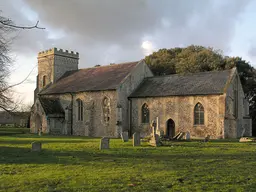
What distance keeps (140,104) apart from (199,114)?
6.99 metres

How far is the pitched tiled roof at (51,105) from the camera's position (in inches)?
1475

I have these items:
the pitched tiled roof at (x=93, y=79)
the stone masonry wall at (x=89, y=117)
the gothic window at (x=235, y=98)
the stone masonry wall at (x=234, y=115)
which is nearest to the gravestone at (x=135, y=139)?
the stone masonry wall at (x=234, y=115)

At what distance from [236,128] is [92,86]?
16.9 metres

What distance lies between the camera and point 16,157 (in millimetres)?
14688

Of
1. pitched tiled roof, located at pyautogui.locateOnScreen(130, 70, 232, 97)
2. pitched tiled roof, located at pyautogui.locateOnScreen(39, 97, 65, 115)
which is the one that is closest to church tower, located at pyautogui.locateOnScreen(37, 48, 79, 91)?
pitched tiled roof, located at pyautogui.locateOnScreen(39, 97, 65, 115)

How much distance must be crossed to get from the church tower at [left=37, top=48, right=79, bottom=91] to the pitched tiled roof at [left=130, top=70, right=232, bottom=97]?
1512 cm

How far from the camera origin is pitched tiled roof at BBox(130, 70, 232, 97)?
30094 mm

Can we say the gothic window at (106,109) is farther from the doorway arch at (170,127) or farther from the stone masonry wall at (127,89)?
the doorway arch at (170,127)

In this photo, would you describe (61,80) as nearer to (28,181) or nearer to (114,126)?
(114,126)

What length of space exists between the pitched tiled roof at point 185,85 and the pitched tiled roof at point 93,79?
9.13 ft

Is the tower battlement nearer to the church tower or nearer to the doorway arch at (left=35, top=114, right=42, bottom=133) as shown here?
the church tower

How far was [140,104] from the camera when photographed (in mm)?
34062

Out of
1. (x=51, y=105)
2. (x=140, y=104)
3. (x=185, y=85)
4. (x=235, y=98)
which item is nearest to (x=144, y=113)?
(x=140, y=104)

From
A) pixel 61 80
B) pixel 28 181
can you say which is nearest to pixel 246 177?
pixel 28 181
